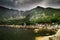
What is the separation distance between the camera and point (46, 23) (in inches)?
203

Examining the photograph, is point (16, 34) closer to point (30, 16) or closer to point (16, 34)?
point (16, 34)

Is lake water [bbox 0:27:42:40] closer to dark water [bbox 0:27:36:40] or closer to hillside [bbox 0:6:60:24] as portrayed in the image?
dark water [bbox 0:27:36:40]

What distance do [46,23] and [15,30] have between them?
94 centimetres

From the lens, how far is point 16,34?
203 inches

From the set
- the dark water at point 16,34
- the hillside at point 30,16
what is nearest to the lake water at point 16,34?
the dark water at point 16,34

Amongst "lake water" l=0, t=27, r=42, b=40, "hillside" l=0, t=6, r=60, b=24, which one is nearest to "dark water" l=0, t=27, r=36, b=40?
"lake water" l=0, t=27, r=42, b=40

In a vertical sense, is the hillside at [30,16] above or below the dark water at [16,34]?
above

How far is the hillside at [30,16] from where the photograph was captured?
5133mm

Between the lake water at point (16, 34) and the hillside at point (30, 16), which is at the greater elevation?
the hillside at point (30, 16)

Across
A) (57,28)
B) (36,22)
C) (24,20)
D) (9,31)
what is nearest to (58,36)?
(57,28)

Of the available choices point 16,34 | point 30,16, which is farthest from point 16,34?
point 30,16

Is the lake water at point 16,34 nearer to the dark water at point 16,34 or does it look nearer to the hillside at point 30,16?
the dark water at point 16,34

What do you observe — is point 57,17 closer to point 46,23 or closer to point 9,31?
point 46,23

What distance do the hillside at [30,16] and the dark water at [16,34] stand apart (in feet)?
0.79
